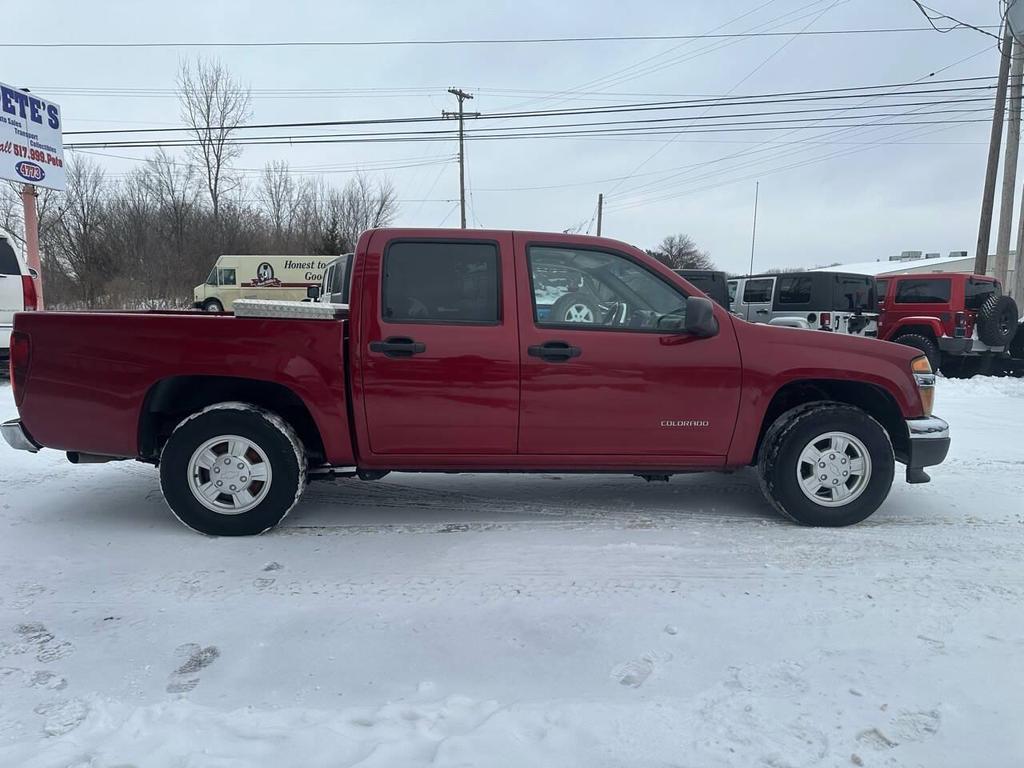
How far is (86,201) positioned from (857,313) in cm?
4049

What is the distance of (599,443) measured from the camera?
3908 mm

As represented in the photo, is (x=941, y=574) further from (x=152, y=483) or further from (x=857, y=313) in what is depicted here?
(x=857, y=313)

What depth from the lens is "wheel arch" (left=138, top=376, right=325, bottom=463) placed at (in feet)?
12.6

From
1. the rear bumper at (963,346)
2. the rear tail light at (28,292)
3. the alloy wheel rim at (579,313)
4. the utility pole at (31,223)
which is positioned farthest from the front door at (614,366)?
the utility pole at (31,223)

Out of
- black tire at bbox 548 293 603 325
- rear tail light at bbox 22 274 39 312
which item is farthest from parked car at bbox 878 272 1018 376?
rear tail light at bbox 22 274 39 312

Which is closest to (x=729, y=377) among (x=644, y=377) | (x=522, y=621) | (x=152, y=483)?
(x=644, y=377)

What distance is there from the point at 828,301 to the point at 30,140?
16.6m

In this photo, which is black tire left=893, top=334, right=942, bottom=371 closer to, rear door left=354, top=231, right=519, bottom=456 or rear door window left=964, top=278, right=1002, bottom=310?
rear door window left=964, top=278, right=1002, bottom=310

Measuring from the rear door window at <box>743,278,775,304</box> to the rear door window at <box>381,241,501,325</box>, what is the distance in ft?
38.6

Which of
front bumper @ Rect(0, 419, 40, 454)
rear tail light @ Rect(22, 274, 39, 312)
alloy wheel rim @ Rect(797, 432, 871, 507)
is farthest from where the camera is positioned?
rear tail light @ Rect(22, 274, 39, 312)

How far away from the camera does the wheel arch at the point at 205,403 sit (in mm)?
3842

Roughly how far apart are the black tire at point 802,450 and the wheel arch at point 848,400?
0.44ft

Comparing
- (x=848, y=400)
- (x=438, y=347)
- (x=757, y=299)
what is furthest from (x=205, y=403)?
(x=757, y=299)

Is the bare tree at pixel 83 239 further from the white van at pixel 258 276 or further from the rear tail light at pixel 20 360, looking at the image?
the rear tail light at pixel 20 360
